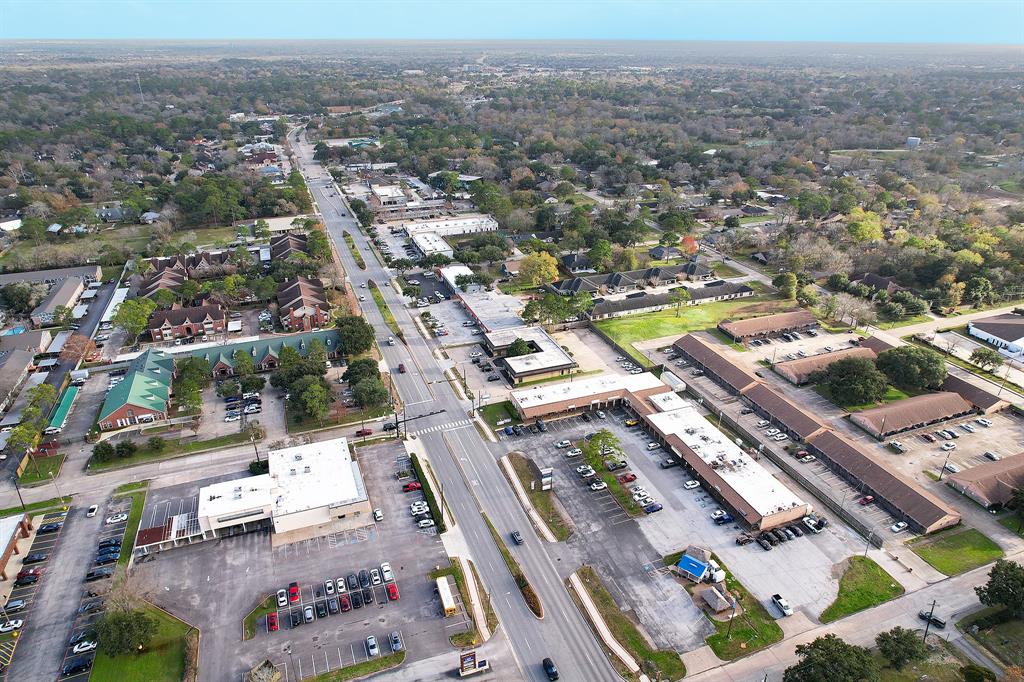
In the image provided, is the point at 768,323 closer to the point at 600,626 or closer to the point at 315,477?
the point at 600,626

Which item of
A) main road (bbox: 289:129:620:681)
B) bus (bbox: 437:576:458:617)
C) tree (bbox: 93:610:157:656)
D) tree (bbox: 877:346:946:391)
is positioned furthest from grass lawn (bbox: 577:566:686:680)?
tree (bbox: 877:346:946:391)

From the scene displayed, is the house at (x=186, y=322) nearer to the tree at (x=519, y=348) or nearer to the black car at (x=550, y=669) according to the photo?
the tree at (x=519, y=348)

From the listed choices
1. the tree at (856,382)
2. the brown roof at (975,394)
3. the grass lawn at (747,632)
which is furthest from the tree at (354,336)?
the brown roof at (975,394)

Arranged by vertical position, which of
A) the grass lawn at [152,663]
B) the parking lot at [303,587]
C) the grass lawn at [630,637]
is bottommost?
the grass lawn at [152,663]

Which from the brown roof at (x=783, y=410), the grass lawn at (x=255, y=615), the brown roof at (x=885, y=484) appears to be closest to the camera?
the grass lawn at (x=255, y=615)

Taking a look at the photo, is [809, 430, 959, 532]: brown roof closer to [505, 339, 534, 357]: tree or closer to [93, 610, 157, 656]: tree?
[505, 339, 534, 357]: tree

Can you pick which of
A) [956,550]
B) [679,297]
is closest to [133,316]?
[679,297]

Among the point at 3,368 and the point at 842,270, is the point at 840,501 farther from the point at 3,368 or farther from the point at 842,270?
the point at 3,368
